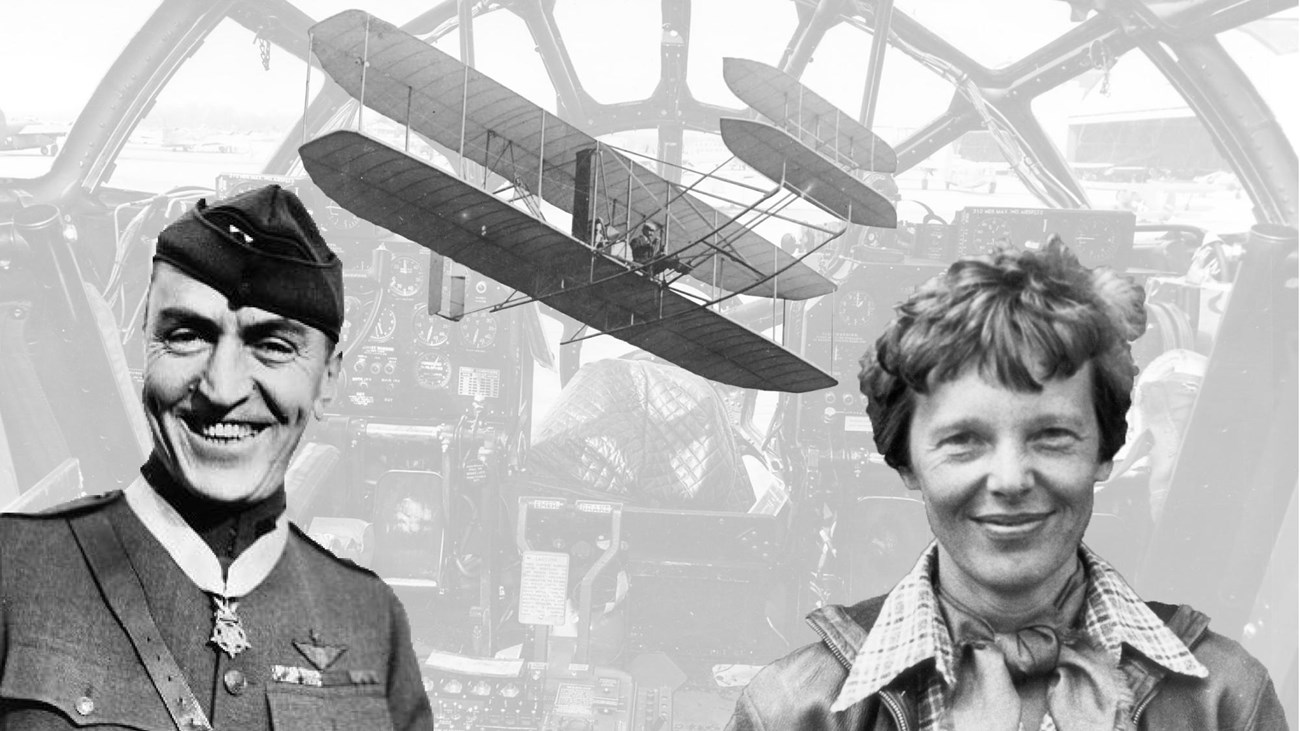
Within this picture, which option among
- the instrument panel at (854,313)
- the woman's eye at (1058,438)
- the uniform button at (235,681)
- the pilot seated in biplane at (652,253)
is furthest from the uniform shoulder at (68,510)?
the instrument panel at (854,313)

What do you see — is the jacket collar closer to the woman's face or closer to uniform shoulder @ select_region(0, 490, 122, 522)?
the woman's face

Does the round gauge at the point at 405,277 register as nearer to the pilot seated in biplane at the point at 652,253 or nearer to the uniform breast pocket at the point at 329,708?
the pilot seated in biplane at the point at 652,253

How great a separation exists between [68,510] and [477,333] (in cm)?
702

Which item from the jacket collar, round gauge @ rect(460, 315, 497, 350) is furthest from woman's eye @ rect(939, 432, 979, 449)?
round gauge @ rect(460, 315, 497, 350)

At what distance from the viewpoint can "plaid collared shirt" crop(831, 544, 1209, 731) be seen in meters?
2.34

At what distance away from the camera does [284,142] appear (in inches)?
333

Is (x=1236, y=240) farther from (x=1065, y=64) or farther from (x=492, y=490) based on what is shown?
(x=492, y=490)

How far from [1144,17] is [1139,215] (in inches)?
62.5

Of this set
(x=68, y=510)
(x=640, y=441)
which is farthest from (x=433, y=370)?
(x=68, y=510)

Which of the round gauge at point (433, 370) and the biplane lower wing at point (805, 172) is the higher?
the biplane lower wing at point (805, 172)

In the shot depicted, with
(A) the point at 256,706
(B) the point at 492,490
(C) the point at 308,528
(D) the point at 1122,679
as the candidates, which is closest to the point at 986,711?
(D) the point at 1122,679

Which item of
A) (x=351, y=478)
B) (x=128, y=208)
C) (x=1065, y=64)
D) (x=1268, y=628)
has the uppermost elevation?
(x=1065, y=64)

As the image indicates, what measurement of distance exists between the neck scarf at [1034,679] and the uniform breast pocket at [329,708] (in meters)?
1.03

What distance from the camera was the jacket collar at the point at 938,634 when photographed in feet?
7.66
